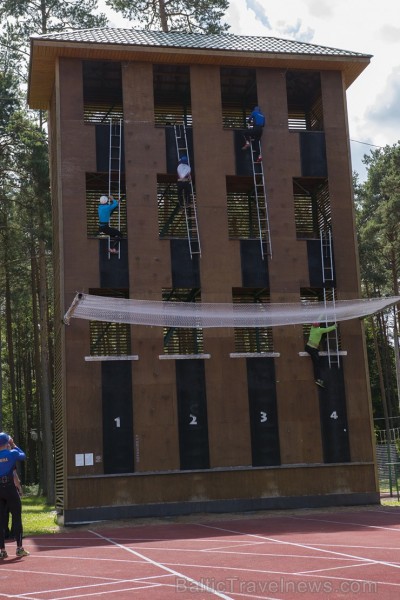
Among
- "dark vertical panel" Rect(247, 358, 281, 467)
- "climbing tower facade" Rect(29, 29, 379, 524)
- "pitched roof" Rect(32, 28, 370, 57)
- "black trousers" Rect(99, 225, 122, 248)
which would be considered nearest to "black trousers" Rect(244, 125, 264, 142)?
"climbing tower facade" Rect(29, 29, 379, 524)

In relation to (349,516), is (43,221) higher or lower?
higher

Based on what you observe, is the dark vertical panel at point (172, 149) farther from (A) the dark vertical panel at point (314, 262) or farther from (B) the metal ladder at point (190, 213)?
(A) the dark vertical panel at point (314, 262)

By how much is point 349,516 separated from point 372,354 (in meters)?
43.4

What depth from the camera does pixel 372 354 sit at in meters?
61.3

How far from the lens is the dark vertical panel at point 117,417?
21.0 meters

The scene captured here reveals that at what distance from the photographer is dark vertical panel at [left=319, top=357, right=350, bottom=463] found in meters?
22.3

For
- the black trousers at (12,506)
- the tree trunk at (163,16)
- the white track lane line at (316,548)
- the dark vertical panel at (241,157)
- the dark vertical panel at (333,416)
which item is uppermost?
the tree trunk at (163,16)

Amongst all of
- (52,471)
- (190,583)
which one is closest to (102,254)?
(190,583)

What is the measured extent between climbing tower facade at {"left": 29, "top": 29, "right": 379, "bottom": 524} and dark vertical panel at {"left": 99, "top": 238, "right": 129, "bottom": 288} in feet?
0.14

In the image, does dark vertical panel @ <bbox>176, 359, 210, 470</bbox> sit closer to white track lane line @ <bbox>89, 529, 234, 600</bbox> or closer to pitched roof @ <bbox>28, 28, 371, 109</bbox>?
white track lane line @ <bbox>89, 529, 234, 600</bbox>

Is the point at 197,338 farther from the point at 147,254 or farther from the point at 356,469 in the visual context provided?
the point at 356,469

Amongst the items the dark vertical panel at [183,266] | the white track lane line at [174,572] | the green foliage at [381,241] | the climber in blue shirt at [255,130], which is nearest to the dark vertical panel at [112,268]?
the dark vertical panel at [183,266]

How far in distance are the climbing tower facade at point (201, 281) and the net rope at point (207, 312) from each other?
49 centimetres

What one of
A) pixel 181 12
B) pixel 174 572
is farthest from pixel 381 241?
pixel 174 572
